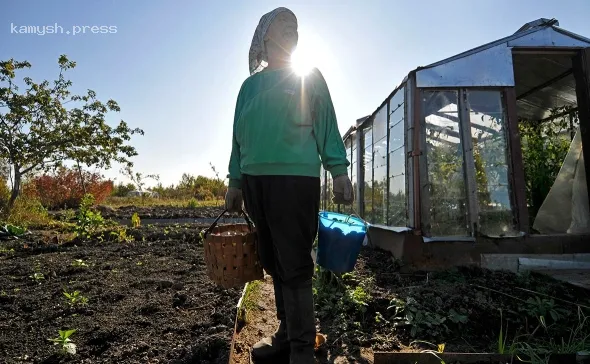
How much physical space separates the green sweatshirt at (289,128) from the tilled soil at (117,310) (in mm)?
908

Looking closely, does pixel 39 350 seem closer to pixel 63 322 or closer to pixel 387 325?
pixel 63 322

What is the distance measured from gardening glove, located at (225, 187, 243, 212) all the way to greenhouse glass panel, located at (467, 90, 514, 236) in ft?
9.77

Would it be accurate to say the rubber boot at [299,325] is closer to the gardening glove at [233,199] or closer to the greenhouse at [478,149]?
the gardening glove at [233,199]

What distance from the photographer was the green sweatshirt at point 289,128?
5.24 feet

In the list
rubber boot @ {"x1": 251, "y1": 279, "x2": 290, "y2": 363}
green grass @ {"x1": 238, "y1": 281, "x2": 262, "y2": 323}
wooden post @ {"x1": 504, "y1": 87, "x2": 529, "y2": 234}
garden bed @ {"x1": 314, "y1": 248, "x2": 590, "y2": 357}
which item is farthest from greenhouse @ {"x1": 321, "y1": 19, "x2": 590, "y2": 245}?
rubber boot @ {"x1": 251, "y1": 279, "x2": 290, "y2": 363}

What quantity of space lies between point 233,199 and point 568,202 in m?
4.26

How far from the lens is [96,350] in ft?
6.05

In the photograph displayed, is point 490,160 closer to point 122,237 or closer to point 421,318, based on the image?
point 421,318

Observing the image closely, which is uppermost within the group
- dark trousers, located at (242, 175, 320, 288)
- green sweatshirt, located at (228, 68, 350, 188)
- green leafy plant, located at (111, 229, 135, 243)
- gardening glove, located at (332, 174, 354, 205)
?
green sweatshirt, located at (228, 68, 350, 188)

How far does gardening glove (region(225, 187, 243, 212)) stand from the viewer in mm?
1861

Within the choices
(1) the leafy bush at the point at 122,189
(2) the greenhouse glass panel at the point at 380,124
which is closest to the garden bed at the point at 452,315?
(2) the greenhouse glass panel at the point at 380,124

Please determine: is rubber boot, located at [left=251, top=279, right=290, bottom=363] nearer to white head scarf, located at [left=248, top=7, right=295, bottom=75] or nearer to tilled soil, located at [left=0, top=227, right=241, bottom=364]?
tilled soil, located at [left=0, top=227, right=241, bottom=364]

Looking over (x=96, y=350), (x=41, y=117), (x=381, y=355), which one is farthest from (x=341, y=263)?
(x=41, y=117)

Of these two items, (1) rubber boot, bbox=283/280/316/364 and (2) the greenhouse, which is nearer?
(1) rubber boot, bbox=283/280/316/364
